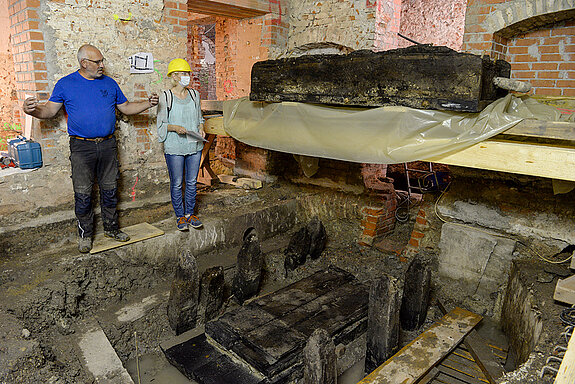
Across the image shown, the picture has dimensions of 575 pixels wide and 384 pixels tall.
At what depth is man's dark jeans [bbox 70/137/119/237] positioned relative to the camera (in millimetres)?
3664

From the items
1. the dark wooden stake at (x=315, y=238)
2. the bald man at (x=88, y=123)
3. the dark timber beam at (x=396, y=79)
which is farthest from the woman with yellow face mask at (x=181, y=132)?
the dark wooden stake at (x=315, y=238)

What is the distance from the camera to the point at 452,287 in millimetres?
4141

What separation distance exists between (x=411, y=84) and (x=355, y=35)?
2782 millimetres

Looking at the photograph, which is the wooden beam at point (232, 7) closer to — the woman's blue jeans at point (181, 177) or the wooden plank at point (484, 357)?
the woman's blue jeans at point (181, 177)

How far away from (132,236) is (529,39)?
4.89 m

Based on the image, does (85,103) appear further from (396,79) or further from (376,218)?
(376,218)

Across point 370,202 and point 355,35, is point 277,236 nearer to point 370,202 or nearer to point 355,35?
point 370,202

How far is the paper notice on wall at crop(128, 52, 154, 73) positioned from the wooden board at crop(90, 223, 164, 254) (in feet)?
6.08

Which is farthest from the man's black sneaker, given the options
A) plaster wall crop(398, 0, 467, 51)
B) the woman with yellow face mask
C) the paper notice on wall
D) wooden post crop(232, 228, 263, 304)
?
plaster wall crop(398, 0, 467, 51)

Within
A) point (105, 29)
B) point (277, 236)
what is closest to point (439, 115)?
point (277, 236)

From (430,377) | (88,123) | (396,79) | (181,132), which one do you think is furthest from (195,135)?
(430,377)

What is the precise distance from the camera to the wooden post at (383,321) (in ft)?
9.93

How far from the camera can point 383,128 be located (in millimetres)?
3025

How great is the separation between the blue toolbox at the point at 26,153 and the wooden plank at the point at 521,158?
3.84 metres
